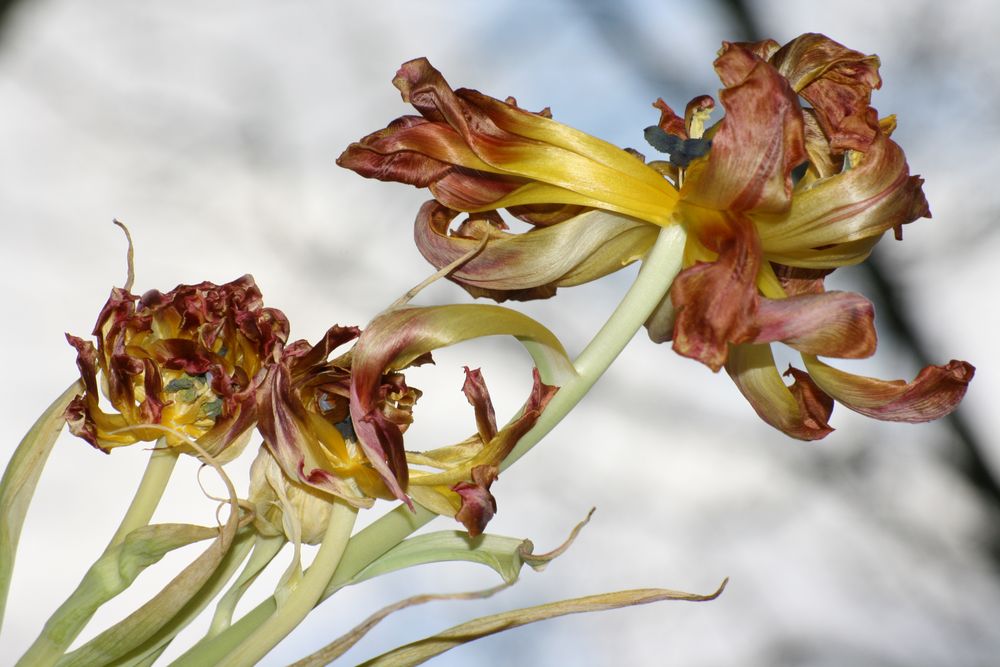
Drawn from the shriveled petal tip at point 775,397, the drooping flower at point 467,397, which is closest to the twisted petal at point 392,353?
the drooping flower at point 467,397

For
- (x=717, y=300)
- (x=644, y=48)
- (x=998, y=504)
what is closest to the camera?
(x=717, y=300)

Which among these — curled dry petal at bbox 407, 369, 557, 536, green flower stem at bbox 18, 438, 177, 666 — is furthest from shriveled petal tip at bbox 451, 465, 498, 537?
green flower stem at bbox 18, 438, 177, 666

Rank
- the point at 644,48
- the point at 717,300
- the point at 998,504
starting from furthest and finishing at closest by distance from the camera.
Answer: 1. the point at 998,504
2. the point at 644,48
3. the point at 717,300

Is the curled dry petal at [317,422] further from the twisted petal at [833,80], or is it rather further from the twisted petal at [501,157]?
the twisted petal at [833,80]

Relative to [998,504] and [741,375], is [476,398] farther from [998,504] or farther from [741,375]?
[998,504]

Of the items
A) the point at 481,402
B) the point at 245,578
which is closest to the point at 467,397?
the point at 481,402

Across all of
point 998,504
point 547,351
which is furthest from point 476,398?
point 998,504

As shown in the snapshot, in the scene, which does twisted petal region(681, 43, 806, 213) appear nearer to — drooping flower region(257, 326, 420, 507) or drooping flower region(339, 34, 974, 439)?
drooping flower region(339, 34, 974, 439)
